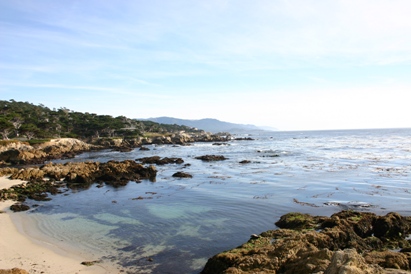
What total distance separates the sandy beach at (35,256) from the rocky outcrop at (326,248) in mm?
4626

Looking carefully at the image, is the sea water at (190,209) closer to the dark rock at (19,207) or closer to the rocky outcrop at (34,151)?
the dark rock at (19,207)

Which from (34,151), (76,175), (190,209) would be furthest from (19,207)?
(34,151)

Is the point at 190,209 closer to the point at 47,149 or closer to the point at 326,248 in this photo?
the point at 326,248

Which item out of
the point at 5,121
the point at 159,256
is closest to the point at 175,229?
the point at 159,256

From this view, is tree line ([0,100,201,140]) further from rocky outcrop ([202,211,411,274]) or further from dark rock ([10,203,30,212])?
rocky outcrop ([202,211,411,274])

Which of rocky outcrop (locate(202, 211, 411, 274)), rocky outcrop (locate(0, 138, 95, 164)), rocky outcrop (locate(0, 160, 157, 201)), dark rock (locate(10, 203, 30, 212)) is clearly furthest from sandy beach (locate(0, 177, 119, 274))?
rocky outcrop (locate(0, 138, 95, 164))

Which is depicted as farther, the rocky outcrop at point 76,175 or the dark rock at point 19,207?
the rocky outcrop at point 76,175

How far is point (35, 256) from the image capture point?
1098cm

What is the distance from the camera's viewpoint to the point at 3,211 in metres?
17.7

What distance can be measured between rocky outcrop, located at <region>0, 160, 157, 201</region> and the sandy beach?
11482mm

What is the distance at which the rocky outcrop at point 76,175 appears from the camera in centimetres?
2578

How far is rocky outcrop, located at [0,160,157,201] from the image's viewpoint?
1015 inches

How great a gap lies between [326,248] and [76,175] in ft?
91.9

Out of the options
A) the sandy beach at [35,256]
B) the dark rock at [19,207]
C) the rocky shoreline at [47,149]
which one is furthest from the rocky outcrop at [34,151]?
the sandy beach at [35,256]
